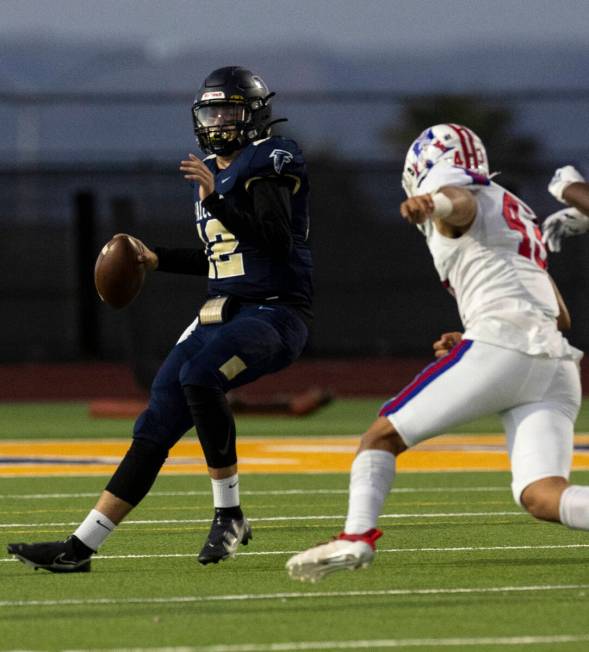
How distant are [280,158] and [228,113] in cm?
38

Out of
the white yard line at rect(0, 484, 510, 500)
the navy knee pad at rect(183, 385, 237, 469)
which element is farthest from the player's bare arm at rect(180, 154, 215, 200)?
the white yard line at rect(0, 484, 510, 500)

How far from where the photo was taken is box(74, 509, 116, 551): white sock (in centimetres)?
669

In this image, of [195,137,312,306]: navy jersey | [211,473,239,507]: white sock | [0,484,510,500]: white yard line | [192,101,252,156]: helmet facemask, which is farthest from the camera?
[0,484,510,500]: white yard line

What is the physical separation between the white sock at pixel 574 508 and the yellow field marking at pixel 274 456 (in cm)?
538

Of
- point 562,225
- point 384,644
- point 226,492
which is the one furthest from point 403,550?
point 384,644

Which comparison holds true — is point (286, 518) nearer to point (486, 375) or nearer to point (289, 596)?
point (289, 596)

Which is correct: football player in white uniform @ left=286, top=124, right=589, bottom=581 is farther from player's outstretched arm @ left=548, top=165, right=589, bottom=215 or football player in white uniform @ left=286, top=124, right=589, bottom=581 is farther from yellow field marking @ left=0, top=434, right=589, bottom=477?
yellow field marking @ left=0, top=434, right=589, bottom=477

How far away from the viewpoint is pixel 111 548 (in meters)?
7.53

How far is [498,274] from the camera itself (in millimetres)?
6094

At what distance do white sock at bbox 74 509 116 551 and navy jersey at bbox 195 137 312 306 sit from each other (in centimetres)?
121

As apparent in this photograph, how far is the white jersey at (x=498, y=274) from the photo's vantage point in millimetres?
6027

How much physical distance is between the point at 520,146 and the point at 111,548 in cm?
1800

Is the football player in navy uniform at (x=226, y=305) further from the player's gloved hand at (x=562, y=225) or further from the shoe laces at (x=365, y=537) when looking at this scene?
the player's gloved hand at (x=562, y=225)

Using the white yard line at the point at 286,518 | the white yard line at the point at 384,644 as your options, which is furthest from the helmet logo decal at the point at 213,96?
the white yard line at the point at 384,644
